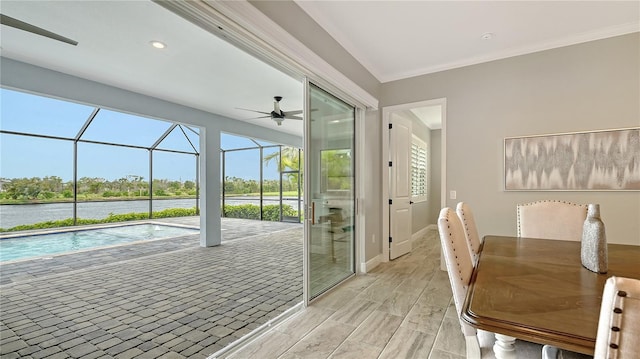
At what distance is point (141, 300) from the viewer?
3.05 metres

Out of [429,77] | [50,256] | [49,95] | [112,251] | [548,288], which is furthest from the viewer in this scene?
[112,251]

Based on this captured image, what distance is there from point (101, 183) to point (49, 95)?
5.29 m

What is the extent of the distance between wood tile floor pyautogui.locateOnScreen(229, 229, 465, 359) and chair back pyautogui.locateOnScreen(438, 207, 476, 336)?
705mm

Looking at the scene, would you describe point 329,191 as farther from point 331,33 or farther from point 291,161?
point 291,161

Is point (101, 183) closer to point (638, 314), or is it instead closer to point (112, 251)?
point (112, 251)

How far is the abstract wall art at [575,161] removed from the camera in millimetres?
2938

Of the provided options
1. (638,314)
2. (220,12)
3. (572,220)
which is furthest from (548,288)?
(220,12)

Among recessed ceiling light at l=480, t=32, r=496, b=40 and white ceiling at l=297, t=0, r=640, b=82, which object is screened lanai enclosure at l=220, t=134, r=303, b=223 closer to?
white ceiling at l=297, t=0, r=640, b=82

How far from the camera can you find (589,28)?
299 centimetres

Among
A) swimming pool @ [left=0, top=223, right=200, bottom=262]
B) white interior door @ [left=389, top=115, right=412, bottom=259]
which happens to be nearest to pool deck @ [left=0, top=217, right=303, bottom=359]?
swimming pool @ [left=0, top=223, right=200, bottom=262]

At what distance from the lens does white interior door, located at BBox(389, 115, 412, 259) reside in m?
4.39

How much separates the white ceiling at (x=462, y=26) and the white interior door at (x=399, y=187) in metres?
1.20

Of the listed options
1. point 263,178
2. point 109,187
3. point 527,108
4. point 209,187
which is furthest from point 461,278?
point 109,187

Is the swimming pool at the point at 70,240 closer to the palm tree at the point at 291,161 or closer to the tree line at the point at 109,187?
the tree line at the point at 109,187
